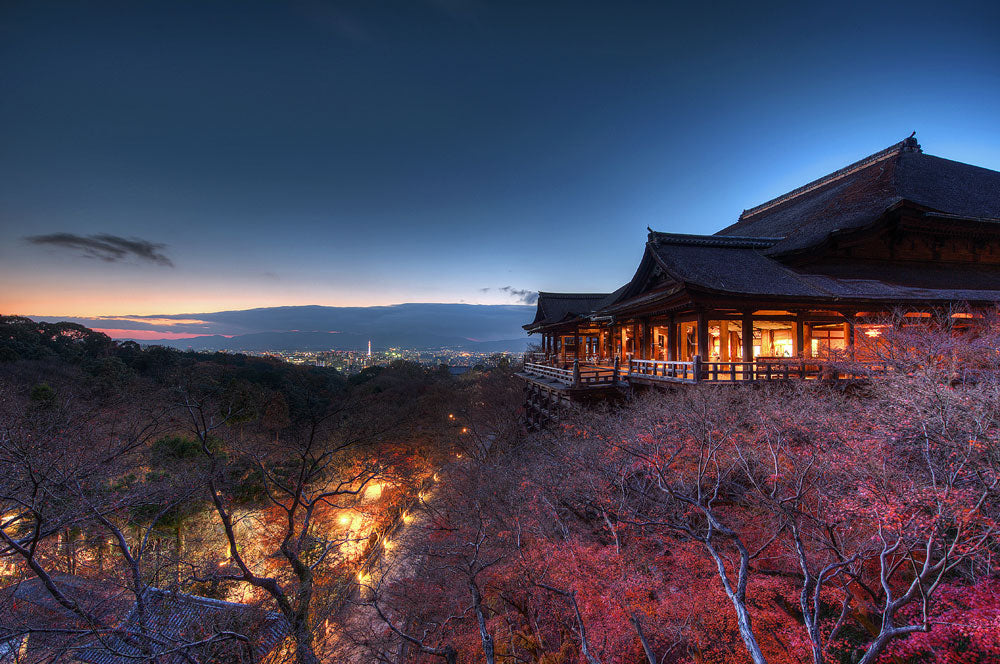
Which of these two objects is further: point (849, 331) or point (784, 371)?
point (849, 331)

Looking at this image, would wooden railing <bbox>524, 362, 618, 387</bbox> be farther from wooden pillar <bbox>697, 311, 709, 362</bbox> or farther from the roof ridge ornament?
the roof ridge ornament

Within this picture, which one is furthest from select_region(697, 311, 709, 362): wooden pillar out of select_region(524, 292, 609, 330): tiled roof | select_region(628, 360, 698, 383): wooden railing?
select_region(524, 292, 609, 330): tiled roof

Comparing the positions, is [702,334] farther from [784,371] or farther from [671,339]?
[784,371]

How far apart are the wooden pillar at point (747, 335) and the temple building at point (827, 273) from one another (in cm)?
4

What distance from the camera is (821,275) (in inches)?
580

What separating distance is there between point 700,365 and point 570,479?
5602 mm

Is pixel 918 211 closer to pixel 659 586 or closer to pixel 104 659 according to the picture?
pixel 659 586

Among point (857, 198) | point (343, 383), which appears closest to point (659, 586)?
point (857, 198)

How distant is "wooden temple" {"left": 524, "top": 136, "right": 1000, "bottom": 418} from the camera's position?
494 inches

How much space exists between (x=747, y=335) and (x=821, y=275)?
17.2ft

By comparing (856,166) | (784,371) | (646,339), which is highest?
(856,166)

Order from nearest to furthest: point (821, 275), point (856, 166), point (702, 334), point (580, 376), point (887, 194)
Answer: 1. point (702, 334)
2. point (821, 275)
3. point (580, 376)
4. point (887, 194)
5. point (856, 166)

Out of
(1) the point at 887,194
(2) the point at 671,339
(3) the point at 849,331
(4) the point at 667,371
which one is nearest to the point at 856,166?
(1) the point at 887,194

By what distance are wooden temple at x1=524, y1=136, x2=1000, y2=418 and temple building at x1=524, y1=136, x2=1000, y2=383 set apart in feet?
0.18
